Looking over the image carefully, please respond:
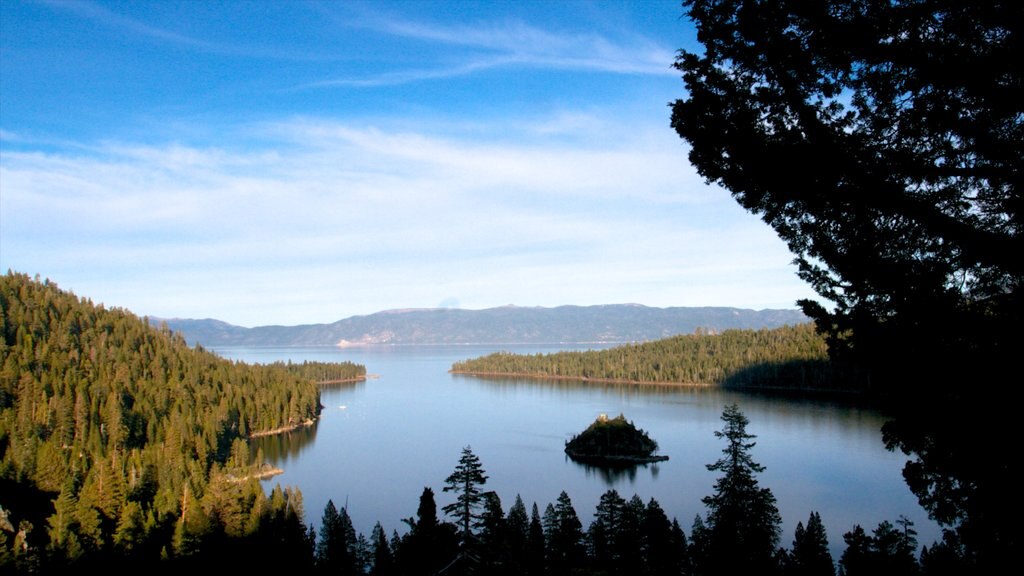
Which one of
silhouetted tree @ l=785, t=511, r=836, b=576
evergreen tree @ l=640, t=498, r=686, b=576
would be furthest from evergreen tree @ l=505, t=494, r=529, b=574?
silhouetted tree @ l=785, t=511, r=836, b=576

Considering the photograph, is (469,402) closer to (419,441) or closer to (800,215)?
(419,441)

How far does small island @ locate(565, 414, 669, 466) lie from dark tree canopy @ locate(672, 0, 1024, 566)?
2415 inches

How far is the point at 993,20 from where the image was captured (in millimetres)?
6508

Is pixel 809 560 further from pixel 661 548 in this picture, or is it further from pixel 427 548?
pixel 427 548

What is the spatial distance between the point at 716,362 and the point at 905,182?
518 feet

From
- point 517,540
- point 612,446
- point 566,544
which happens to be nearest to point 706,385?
point 612,446

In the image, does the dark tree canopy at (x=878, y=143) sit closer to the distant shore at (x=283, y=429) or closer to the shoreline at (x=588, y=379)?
the distant shore at (x=283, y=429)

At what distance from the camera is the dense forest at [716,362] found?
443 ft

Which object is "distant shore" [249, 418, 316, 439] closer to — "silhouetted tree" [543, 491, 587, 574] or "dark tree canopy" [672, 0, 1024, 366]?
"silhouetted tree" [543, 491, 587, 574]

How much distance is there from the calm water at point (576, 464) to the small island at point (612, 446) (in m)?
2.04

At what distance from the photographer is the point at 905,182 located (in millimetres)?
7109

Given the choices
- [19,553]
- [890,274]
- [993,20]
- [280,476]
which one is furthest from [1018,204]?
[280,476]

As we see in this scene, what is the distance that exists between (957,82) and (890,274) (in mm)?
2055

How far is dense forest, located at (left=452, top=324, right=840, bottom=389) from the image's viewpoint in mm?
135125
